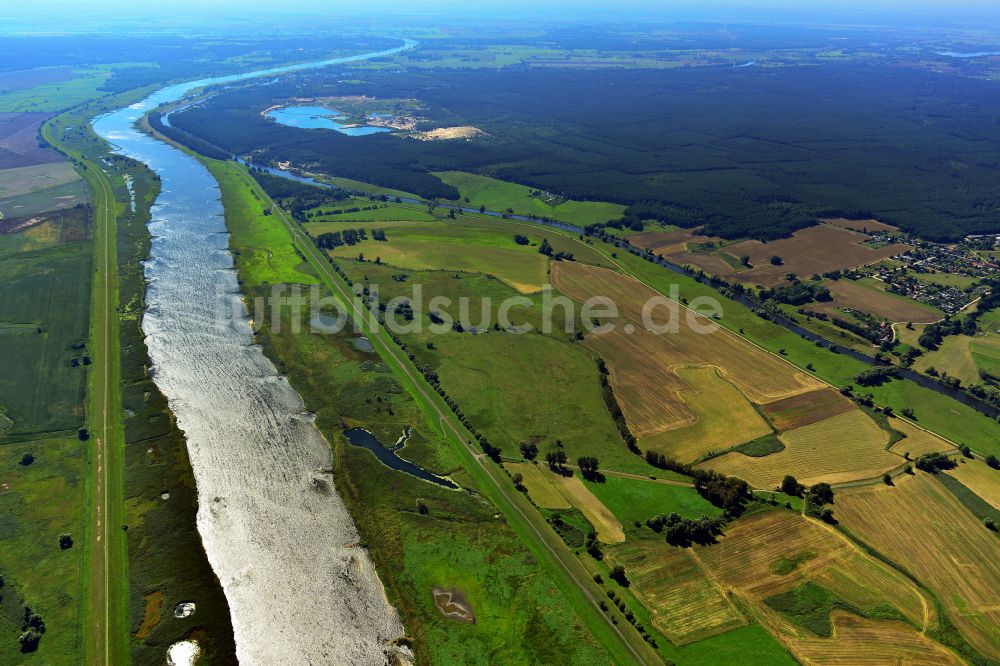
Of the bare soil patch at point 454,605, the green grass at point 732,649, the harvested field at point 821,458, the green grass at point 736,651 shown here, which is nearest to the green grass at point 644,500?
the harvested field at point 821,458

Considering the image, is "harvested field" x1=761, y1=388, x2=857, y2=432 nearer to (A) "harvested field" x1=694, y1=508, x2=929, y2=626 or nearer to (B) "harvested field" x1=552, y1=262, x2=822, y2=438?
(B) "harvested field" x1=552, y1=262, x2=822, y2=438

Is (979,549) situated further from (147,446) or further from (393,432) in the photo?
(147,446)

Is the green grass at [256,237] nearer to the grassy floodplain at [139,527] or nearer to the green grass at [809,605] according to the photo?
the grassy floodplain at [139,527]

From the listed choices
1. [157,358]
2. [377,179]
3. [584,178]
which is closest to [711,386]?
[157,358]

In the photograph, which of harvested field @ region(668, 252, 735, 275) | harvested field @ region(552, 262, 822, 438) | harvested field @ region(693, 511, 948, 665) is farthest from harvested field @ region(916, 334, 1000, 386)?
harvested field @ region(693, 511, 948, 665)

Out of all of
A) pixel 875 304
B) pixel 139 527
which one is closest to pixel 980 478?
pixel 875 304

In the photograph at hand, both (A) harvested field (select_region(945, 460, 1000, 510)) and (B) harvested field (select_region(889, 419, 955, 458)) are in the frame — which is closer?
(A) harvested field (select_region(945, 460, 1000, 510))

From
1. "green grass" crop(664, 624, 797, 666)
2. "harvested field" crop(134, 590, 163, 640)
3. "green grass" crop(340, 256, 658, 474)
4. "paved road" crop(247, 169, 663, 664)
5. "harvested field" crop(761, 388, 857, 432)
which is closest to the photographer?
"green grass" crop(664, 624, 797, 666)
